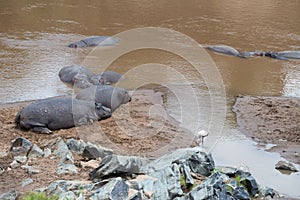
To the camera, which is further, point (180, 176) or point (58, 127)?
point (58, 127)

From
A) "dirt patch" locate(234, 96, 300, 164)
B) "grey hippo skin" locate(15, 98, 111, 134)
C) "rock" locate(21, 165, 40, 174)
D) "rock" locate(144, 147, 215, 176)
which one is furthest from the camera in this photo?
"dirt patch" locate(234, 96, 300, 164)

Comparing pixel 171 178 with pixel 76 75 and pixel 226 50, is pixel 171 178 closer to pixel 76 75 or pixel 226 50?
pixel 76 75

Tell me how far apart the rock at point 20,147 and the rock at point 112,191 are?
68.2 inches

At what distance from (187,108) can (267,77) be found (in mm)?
3345

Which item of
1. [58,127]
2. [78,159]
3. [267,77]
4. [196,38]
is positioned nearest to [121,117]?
[58,127]

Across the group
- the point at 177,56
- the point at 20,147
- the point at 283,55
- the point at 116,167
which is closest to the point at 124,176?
the point at 116,167

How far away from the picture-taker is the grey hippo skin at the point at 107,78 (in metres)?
9.28

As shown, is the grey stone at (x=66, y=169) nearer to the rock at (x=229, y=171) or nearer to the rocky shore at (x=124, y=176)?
the rocky shore at (x=124, y=176)

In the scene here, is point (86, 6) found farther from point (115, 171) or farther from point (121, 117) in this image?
point (115, 171)

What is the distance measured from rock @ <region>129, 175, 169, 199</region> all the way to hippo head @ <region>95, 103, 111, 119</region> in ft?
9.19

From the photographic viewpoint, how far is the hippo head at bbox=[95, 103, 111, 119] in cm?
750

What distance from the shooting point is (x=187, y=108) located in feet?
26.9

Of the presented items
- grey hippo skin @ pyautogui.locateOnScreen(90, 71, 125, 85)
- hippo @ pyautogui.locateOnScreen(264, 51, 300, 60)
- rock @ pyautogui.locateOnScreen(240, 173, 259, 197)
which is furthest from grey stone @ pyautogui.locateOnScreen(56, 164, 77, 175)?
hippo @ pyautogui.locateOnScreen(264, 51, 300, 60)

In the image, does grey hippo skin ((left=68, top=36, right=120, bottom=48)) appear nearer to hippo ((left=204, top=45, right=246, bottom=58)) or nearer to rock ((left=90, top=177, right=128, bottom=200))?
hippo ((left=204, top=45, right=246, bottom=58))
